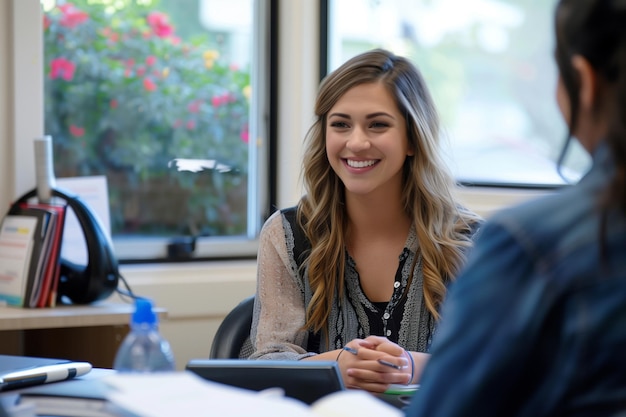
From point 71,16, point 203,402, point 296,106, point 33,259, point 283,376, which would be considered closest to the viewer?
point 203,402

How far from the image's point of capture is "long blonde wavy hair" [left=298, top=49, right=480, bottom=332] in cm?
209

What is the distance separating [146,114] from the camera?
3.19 meters

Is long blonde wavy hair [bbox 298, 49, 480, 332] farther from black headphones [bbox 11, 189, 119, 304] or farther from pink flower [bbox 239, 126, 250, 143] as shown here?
pink flower [bbox 239, 126, 250, 143]

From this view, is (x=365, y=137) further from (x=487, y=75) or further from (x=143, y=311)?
(x=487, y=75)

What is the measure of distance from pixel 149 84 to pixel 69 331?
99 centimetres

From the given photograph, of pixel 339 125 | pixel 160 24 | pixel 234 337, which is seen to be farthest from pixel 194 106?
pixel 234 337

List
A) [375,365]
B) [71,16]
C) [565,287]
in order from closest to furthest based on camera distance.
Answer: [565,287], [375,365], [71,16]

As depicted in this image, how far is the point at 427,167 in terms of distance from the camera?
219 centimetres

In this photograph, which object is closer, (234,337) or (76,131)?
(234,337)

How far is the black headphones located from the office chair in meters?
0.70

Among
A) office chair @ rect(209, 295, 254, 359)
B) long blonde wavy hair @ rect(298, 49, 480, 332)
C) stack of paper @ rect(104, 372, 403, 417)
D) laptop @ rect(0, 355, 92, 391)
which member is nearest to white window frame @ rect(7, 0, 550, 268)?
long blonde wavy hair @ rect(298, 49, 480, 332)

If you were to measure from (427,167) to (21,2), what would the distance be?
4.82ft

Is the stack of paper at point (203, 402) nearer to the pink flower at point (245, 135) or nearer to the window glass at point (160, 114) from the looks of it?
the window glass at point (160, 114)

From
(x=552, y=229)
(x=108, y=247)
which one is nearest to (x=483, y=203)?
(x=108, y=247)
